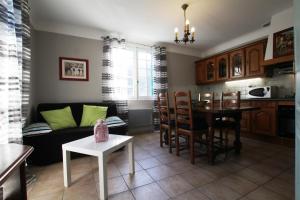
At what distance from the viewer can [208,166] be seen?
2025mm

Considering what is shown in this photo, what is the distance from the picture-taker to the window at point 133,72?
356 cm

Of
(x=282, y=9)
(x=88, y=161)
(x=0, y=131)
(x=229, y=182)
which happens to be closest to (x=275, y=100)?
(x=282, y=9)

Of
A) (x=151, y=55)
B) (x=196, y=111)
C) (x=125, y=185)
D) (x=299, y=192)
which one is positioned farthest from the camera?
(x=151, y=55)

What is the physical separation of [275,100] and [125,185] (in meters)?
2.97

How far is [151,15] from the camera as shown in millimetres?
2807

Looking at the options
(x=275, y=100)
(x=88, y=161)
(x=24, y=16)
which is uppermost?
(x=24, y=16)

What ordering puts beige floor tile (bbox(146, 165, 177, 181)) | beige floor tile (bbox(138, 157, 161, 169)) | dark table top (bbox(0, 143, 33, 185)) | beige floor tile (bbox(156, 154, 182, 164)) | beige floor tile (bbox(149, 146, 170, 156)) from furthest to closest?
beige floor tile (bbox(149, 146, 170, 156)), beige floor tile (bbox(156, 154, 182, 164)), beige floor tile (bbox(138, 157, 161, 169)), beige floor tile (bbox(146, 165, 177, 181)), dark table top (bbox(0, 143, 33, 185))

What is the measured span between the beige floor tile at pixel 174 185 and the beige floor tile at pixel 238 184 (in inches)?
15.7

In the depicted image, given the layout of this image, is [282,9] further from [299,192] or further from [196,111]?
[299,192]

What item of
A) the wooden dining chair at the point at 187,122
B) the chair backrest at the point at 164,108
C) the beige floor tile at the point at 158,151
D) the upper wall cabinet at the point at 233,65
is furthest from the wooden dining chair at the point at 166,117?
the upper wall cabinet at the point at 233,65

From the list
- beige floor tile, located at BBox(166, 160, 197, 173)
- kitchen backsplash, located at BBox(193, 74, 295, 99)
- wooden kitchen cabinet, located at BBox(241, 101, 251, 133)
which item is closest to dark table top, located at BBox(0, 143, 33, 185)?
beige floor tile, located at BBox(166, 160, 197, 173)

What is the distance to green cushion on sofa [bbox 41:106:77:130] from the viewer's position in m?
2.58

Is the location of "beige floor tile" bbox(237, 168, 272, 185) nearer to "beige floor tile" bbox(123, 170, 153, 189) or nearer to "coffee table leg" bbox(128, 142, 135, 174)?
"beige floor tile" bbox(123, 170, 153, 189)

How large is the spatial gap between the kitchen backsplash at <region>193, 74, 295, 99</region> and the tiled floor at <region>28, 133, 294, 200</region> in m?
1.38
